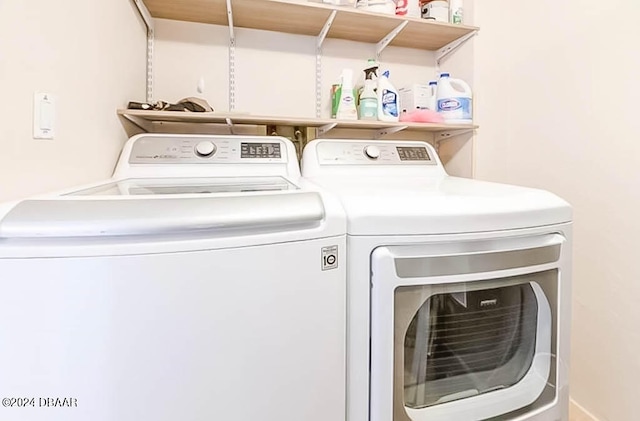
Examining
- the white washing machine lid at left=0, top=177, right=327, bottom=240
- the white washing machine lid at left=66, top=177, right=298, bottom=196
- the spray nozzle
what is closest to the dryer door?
the white washing machine lid at left=0, top=177, right=327, bottom=240

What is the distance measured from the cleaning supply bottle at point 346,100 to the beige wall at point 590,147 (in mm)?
656

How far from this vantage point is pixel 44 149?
87 centimetres

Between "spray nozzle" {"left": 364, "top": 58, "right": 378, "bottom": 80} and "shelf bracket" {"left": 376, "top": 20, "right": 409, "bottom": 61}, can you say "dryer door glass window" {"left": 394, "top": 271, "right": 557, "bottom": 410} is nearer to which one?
"spray nozzle" {"left": 364, "top": 58, "right": 378, "bottom": 80}

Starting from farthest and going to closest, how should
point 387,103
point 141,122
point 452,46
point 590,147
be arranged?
1. point 452,46
2. point 387,103
3. point 141,122
4. point 590,147

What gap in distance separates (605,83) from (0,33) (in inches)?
71.1

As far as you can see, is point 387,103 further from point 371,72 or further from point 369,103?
point 371,72

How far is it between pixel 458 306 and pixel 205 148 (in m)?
1.06

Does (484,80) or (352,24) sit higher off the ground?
(352,24)

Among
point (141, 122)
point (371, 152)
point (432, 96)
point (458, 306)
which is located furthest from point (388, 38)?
point (458, 306)

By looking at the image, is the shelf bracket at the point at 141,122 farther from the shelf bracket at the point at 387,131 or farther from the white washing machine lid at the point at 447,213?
the shelf bracket at the point at 387,131

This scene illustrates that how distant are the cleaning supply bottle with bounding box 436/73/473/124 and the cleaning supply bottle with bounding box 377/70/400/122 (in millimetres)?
260

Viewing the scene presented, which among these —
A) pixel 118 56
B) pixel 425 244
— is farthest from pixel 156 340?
pixel 118 56

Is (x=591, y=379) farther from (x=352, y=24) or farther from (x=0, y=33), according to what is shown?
(x=0, y=33)

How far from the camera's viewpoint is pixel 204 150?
4.52 ft
